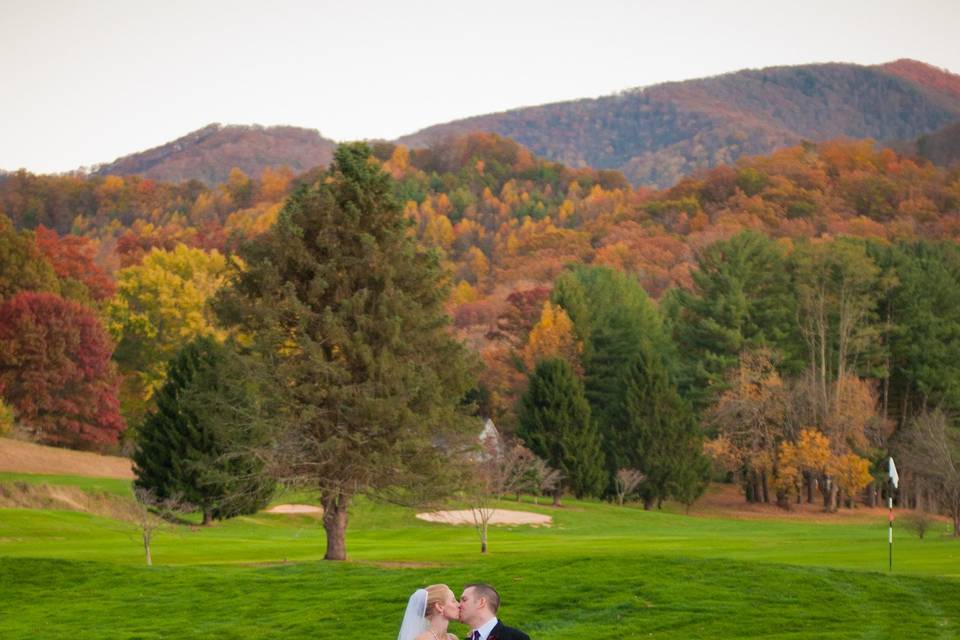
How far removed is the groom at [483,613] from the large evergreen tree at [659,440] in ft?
198

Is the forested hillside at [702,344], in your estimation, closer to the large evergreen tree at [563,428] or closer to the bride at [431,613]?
the large evergreen tree at [563,428]

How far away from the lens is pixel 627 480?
66.4 m

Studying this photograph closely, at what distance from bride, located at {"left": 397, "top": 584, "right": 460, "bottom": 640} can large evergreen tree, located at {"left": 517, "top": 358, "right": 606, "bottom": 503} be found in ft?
186

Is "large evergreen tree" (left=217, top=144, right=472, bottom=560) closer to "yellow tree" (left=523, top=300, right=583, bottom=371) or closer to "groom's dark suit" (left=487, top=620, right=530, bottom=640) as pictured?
"groom's dark suit" (left=487, top=620, right=530, bottom=640)

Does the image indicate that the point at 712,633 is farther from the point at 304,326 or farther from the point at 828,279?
the point at 828,279

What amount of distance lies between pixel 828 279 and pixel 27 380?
1870 inches

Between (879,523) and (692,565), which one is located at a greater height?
(692,565)

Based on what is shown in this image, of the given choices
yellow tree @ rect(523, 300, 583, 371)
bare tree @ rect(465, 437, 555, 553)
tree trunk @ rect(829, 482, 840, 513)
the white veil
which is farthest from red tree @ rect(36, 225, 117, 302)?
the white veil

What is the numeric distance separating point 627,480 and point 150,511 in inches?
1101

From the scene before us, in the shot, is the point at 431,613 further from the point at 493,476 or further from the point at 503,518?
the point at 503,518

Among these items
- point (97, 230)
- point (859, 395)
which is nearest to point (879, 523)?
point (859, 395)

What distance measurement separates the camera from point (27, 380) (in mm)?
70250

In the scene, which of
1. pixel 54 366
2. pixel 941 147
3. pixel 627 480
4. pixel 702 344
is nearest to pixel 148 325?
pixel 54 366

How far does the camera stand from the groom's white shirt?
9266mm
